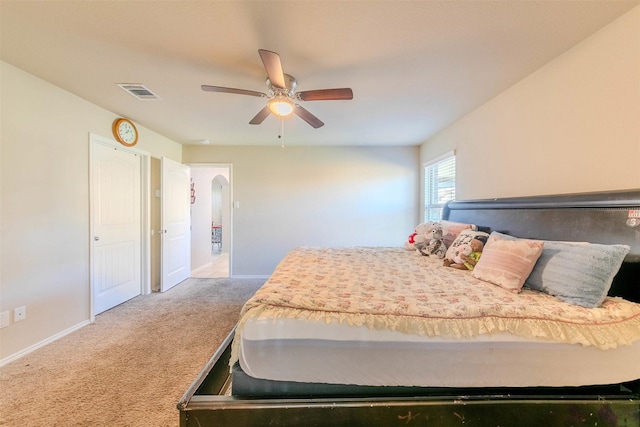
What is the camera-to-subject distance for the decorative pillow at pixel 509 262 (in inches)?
63.2

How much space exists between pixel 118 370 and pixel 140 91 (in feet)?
8.30

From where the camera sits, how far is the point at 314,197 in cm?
482

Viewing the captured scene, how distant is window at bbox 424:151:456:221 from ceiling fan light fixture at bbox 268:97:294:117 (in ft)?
7.91

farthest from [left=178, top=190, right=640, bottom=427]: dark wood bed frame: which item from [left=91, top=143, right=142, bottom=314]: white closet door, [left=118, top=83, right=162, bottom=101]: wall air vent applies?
[left=91, top=143, right=142, bottom=314]: white closet door

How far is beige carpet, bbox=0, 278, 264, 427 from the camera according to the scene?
Answer: 1.60 meters

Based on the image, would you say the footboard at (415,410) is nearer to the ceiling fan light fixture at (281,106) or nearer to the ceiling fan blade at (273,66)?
the ceiling fan blade at (273,66)

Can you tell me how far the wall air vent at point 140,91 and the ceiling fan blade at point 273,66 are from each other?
60.1 inches

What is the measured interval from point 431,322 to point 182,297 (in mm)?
3625

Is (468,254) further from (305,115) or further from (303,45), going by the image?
(303,45)

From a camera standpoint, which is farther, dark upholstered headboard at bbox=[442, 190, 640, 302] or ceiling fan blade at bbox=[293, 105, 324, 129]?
ceiling fan blade at bbox=[293, 105, 324, 129]

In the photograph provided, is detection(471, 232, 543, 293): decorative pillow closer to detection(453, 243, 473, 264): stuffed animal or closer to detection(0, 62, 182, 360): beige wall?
detection(453, 243, 473, 264): stuffed animal

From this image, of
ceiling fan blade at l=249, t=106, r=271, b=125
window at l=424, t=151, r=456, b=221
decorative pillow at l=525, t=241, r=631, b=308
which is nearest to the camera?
decorative pillow at l=525, t=241, r=631, b=308

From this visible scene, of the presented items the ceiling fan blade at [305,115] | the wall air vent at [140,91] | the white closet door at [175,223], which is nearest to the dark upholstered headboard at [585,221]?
the ceiling fan blade at [305,115]

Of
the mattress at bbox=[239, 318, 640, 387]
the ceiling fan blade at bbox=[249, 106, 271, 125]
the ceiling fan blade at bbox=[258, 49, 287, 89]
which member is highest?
the ceiling fan blade at bbox=[258, 49, 287, 89]
